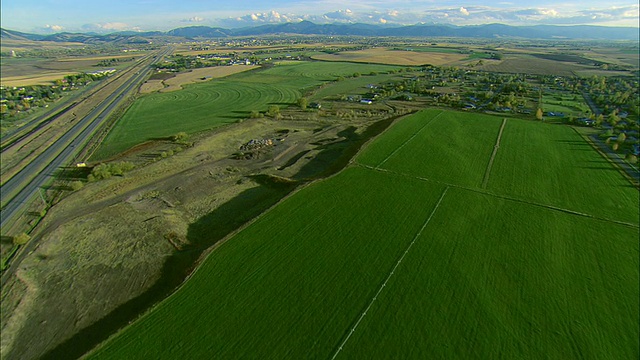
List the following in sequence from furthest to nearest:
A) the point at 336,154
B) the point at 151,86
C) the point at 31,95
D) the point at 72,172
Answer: the point at 151,86 < the point at 31,95 < the point at 336,154 < the point at 72,172

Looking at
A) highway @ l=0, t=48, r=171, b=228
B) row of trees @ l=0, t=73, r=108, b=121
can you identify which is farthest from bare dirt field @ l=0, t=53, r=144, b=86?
highway @ l=0, t=48, r=171, b=228

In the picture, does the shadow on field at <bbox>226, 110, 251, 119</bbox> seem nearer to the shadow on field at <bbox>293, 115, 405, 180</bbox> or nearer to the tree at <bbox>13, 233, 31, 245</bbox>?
the shadow on field at <bbox>293, 115, 405, 180</bbox>

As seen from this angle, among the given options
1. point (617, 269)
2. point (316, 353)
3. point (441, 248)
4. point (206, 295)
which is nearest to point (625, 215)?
point (617, 269)

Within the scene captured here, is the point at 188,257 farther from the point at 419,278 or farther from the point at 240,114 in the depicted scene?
the point at 240,114

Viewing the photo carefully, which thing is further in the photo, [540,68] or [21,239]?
[540,68]

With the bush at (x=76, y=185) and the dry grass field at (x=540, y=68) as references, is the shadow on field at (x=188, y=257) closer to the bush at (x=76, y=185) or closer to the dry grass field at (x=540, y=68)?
the bush at (x=76, y=185)

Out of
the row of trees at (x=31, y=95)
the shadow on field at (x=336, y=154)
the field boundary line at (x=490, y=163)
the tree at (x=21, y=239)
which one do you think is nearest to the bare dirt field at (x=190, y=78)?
the row of trees at (x=31, y=95)

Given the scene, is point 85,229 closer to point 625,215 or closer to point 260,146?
point 260,146

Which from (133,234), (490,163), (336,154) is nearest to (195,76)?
(336,154)
